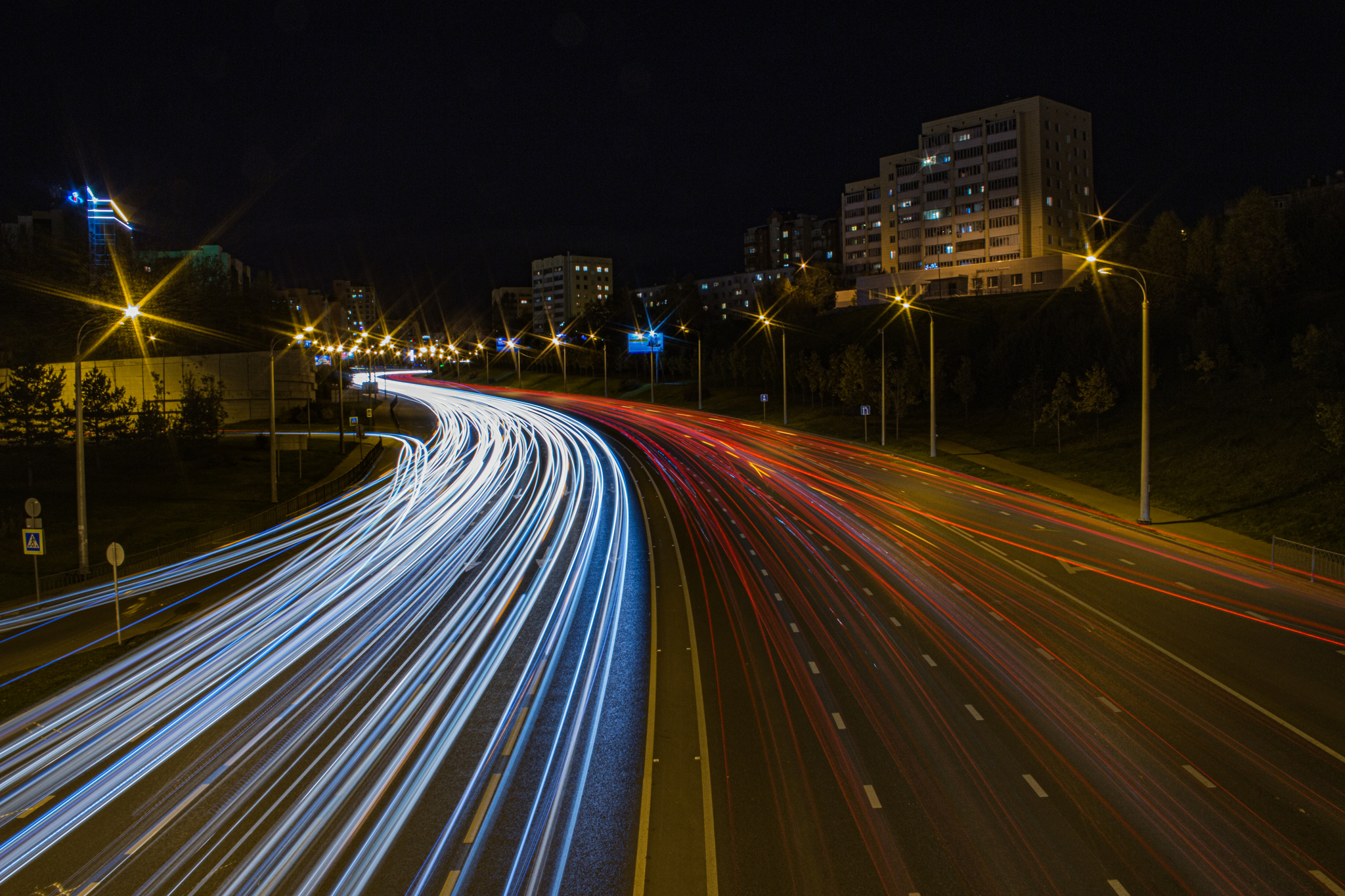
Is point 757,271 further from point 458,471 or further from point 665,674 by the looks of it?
point 665,674

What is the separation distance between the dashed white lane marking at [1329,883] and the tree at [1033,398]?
38425mm

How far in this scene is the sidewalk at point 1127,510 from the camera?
2370 centimetres

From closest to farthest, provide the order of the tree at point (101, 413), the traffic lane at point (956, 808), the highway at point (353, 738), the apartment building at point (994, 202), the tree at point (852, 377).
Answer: the traffic lane at point (956, 808) < the highway at point (353, 738) < the tree at point (101, 413) < the tree at point (852, 377) < the apartment building at point (994, 202)

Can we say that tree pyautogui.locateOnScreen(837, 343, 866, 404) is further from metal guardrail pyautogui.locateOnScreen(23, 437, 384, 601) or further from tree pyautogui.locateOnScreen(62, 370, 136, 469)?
tree pyautogui.locateOnScreen(62, 370, 136, 469)

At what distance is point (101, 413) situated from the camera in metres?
46.0

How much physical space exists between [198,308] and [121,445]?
60.9 metres

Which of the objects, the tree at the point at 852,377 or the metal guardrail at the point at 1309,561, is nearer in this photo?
the metal guardrail at the point at 1309,561

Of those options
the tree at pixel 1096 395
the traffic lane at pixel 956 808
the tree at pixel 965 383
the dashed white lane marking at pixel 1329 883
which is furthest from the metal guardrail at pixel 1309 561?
the tree at pixel 965 383

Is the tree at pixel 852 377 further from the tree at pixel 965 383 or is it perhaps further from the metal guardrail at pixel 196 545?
the metal guardrail at pixel 196 545

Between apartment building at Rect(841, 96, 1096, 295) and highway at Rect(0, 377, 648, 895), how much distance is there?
8887 cm

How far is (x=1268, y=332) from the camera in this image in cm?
4734

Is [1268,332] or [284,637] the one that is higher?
[1268,332]

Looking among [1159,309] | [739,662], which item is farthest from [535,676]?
[1159,309]

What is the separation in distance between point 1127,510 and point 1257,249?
38802 millimetres
